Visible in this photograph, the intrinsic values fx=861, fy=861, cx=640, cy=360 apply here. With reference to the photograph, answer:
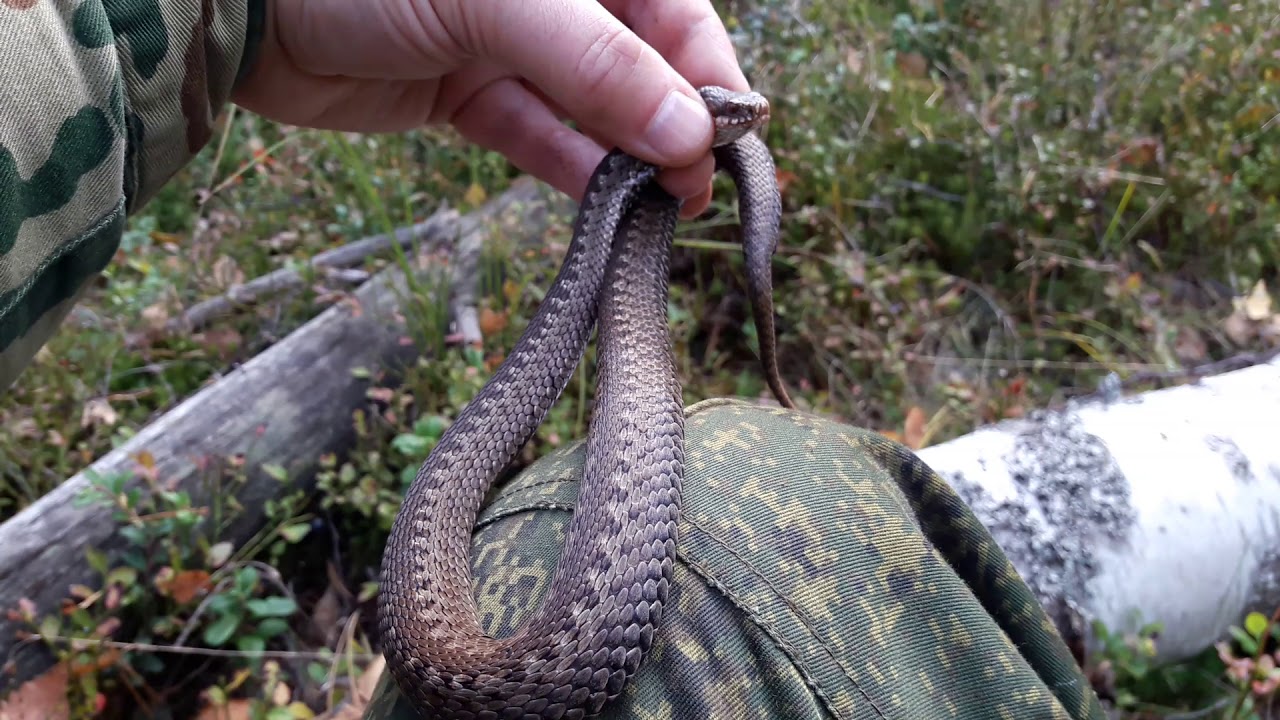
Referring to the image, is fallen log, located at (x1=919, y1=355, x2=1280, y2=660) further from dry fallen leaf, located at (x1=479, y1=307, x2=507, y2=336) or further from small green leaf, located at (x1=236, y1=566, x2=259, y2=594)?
small green leaf, located at (x1=236, y1=566, x2=259, y2=594)

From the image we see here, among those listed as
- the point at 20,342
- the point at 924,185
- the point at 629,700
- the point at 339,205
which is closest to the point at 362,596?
the point at 20,342

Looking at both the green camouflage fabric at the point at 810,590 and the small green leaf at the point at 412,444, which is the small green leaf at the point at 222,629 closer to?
the small green leaf at the point at 412,444

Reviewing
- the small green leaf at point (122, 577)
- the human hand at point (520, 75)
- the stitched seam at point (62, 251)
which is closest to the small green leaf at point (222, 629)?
the small green leaf at point (122, 577)

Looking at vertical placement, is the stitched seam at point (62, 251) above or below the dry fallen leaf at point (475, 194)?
above

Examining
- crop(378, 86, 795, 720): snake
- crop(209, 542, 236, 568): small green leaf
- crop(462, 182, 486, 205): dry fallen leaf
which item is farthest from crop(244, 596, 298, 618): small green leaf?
crop(462, 182, 486, 205): dry fallen leaf

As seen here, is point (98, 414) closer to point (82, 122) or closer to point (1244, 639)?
point (82, 122)

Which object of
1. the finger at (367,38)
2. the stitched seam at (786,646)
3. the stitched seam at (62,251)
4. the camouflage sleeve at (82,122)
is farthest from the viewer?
the finger at (367,38)

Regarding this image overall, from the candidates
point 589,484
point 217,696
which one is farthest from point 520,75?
point 217,696
